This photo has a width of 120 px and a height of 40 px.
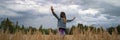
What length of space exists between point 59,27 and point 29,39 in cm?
287

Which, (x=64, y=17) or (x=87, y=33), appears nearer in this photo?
(x=87, y=33)

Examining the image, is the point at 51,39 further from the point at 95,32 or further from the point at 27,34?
the point at 95,32

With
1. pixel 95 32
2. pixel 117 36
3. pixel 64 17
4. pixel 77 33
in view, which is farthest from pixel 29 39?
pixel 64 17

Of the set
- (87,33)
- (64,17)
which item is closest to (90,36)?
(87,33)

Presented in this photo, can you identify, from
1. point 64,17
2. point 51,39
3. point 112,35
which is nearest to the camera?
point 51,39

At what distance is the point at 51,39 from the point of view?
7008mm

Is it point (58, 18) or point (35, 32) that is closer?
point (35, 32)

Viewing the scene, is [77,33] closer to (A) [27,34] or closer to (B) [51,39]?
(B) [51,39]

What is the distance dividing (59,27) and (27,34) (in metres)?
2.71

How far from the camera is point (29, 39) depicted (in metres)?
7.06

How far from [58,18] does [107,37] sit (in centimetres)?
278

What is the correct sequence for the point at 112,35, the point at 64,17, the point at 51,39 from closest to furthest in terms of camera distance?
the point at 51,39 → the point at 112,35 → the point at 64,17

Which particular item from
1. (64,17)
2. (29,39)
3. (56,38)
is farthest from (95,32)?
(64,17)

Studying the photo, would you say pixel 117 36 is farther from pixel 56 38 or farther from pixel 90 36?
pixel 56 38
